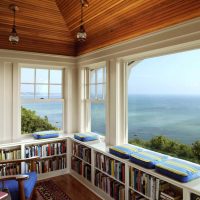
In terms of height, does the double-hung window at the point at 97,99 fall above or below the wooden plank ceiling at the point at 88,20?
below

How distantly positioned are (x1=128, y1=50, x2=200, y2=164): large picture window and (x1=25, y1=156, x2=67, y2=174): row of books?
1.67m

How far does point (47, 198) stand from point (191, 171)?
2377mm

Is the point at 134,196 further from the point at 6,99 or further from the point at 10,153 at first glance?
the point at 6,99

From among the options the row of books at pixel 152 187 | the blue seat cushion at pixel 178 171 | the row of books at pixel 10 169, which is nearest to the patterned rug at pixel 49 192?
the row of books at pixel 10 169

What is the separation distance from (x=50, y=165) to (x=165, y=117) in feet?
8.55

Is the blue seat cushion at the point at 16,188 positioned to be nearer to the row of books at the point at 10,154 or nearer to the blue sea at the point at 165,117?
the row of books at the point at 10,154

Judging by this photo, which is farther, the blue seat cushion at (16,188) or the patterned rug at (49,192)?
the patterned rug at (49,192)

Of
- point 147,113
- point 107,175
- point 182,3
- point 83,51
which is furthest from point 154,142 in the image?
point 83,51

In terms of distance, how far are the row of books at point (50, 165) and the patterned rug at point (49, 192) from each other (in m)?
0.27

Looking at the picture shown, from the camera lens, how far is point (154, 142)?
124 inches

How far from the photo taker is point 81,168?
156 inches

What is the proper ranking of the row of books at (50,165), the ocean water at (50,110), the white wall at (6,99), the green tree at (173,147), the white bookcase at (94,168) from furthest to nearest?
the ocean water at (50,110) → the row of books at (50,165) → the white wall at (6,99) → the green tree at (173,147) → the white bookcase at (94,168)

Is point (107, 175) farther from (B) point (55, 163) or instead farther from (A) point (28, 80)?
(A) point (28, 80)

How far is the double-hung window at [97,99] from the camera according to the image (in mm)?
4164
